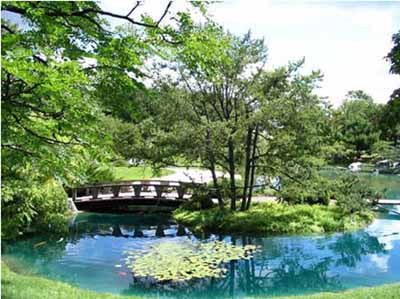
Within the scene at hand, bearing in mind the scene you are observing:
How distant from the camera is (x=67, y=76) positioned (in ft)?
8.24

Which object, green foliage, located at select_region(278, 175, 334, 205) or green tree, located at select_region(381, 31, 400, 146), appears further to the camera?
green foliage, located at select_region(278, 175, 334, 205)

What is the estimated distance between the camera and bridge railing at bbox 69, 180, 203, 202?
11.0 m

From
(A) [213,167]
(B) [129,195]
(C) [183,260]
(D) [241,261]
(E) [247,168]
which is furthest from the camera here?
(B) [129,195]

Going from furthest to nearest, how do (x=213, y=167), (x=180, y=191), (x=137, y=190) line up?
(x=137, y=190), (x=180, y=191), (x=213, y=167)

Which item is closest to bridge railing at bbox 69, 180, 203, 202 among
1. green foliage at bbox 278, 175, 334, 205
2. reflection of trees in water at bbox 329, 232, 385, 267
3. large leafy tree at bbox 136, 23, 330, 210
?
large leafy tree at bbox 136, 23, 330, 210

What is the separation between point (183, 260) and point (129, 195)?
17.1 feet

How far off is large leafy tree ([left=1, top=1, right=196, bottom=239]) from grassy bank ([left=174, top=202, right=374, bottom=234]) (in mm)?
5885

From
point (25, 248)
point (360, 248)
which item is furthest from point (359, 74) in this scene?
point (25, 248)

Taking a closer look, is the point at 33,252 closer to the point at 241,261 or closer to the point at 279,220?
the point at 241,261

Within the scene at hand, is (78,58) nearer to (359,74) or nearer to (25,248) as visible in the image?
(359,74)

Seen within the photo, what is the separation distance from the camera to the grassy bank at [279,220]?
8742mm

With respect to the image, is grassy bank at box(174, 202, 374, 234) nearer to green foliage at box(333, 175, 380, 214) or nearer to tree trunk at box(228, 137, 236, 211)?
green foliage at box(333, 175, 380, 214)

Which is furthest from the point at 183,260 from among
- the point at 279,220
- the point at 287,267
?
Answer: the point at 279,220

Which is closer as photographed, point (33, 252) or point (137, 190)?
point (33, 252)
